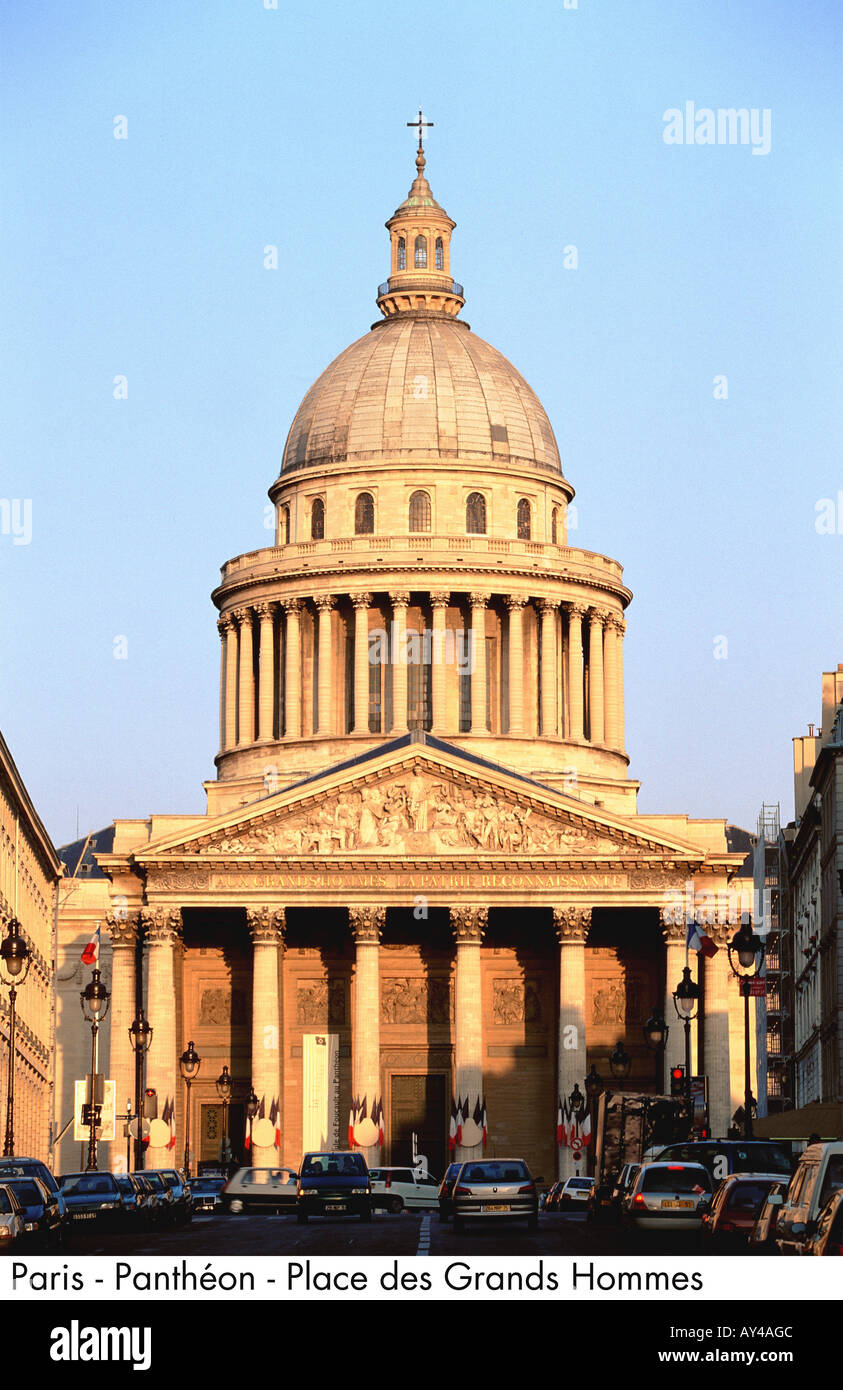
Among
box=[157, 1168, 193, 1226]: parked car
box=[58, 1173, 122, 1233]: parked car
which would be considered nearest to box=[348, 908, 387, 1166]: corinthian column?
box=[157, 1168, 193, 1226]: parked car

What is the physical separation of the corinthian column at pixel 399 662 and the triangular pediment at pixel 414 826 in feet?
62.9

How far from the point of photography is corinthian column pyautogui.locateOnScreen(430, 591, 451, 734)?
121 metres

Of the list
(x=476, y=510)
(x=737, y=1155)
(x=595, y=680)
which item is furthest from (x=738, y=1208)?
(x=476, y=510)

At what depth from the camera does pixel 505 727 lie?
123m

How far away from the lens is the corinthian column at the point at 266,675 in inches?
4897

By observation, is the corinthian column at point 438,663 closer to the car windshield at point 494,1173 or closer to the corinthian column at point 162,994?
the corinthian column at point 162,994

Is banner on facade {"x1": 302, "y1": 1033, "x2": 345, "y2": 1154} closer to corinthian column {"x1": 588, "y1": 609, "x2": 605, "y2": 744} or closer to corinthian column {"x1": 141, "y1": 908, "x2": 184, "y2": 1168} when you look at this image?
corinthian column {"x1": 141, "y1": 908, "x2": 184, "y2": 1168}

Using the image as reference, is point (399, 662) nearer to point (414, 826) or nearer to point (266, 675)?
point (266, 675)

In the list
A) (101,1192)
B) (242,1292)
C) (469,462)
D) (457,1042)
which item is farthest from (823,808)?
(242,1292)

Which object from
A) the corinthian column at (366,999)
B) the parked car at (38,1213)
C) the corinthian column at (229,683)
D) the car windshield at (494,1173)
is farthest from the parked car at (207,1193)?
the corinthian column at (229,683)

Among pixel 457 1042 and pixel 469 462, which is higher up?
pixel 469 462
